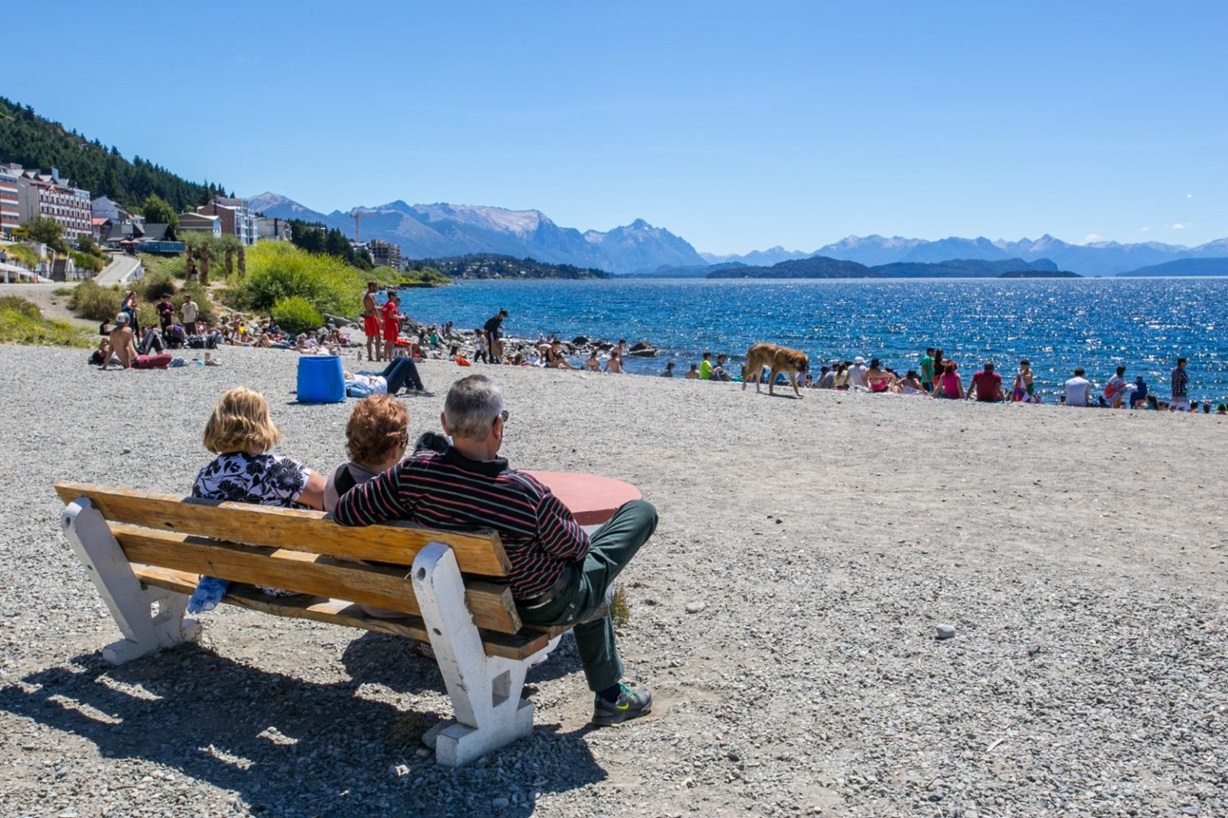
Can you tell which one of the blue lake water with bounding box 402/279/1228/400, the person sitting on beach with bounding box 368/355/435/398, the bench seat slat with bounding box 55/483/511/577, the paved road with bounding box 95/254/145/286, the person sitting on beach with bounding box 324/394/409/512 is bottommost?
the blue lake water with bounding box 402/279/1228/400

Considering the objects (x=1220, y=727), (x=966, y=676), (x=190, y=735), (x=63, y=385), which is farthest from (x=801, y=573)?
(x=63, y=385)

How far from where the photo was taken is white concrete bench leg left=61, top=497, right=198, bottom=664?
4.09 m

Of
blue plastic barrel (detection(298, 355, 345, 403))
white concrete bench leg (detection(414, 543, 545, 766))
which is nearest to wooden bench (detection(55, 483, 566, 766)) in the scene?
white concrete bench leg (detection(414, 543, 545, 766))

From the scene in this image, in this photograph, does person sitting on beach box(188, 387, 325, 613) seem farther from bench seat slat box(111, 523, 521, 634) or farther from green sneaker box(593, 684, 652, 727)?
green sneaker box(593, 684, 652, 727)

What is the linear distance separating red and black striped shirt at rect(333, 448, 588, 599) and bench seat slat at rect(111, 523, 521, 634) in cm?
16

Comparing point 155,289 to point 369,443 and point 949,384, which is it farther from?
point 369,443

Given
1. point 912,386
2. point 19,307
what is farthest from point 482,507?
point 19,307

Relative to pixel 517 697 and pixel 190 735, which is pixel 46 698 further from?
pixel 517 697

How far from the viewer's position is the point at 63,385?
1525 centimetres

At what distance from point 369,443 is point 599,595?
1.24m

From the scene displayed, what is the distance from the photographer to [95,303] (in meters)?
34.1

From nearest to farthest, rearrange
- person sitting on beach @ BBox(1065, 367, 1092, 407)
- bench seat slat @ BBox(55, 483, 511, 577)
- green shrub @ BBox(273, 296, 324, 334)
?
bench seat slat @ BBox(55, 483, 511, 577), person sitting on beach @ BBox(1065, 367, 1092, 407), green shrub @ BBox(273, 296, 324, 334)

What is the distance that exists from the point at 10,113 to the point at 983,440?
235 metres

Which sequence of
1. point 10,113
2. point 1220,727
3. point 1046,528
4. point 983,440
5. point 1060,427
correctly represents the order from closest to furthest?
point 1220,727, point 1046,528, point 983,440, point 1060,427, point 10,113
